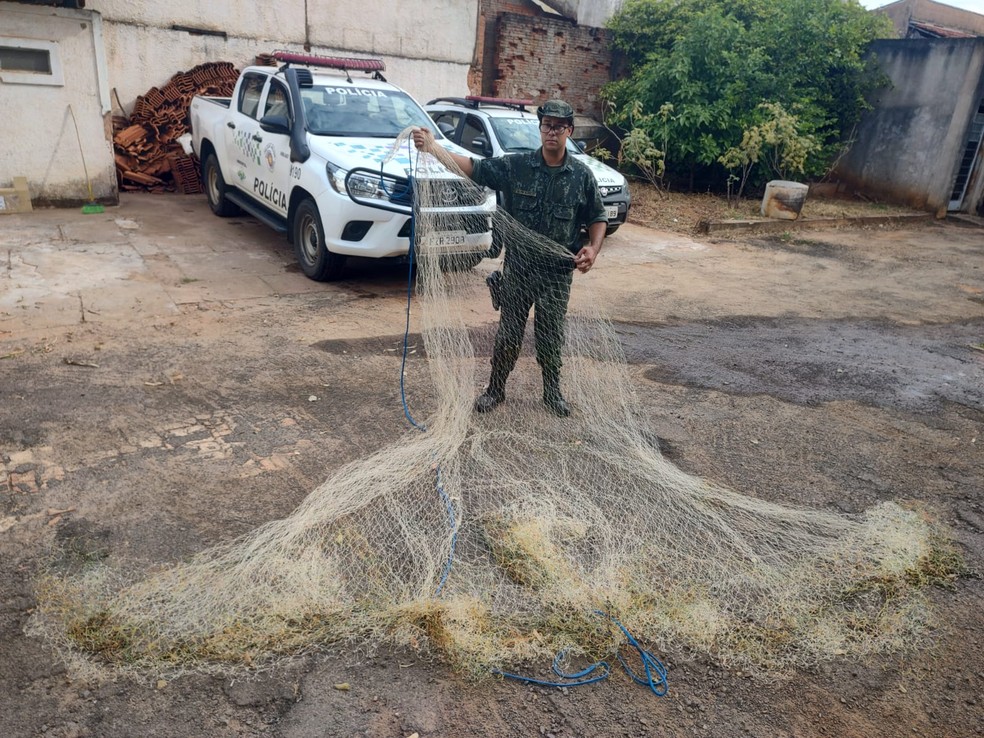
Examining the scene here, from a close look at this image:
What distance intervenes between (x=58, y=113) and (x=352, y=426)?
6946mm

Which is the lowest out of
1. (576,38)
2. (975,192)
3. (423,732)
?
(423,732)

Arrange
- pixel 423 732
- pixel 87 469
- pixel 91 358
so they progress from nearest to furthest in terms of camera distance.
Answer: pixel 423 732 < pixel 87 469 < pixel 91 358

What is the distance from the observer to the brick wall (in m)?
13.7

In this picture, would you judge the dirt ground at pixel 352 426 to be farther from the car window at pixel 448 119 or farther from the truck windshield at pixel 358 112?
the car window at pixel 448 119

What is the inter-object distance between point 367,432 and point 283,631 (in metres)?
1.73

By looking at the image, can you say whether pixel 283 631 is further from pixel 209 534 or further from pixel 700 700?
pixel 700 700

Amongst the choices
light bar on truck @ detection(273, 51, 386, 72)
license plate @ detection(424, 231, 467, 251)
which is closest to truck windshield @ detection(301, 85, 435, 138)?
Result: light bar on truck @ detection(273, 51, 386, 72)

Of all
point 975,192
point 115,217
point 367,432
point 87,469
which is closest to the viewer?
point 87,469

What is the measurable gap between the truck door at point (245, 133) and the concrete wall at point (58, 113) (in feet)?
6.49

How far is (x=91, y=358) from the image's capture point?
4832 millimetres

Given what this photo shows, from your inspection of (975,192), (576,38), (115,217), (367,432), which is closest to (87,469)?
(367,432)

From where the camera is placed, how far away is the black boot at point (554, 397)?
4465 millimetres

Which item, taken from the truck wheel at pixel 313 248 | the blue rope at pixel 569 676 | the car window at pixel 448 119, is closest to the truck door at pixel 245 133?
the truck wheel at pixel 313 248

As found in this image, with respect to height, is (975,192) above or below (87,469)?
above
